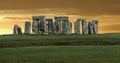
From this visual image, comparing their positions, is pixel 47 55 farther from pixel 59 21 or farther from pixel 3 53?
pixel 59 21

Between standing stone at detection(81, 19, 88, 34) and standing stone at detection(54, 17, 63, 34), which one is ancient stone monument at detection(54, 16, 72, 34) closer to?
standing stone at detection(54, 17, 63, 34)

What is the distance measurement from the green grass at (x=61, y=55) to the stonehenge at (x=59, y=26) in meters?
24.7

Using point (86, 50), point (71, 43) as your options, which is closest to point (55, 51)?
point (86, 50)

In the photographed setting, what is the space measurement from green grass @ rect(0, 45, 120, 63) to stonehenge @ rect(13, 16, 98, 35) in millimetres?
24728

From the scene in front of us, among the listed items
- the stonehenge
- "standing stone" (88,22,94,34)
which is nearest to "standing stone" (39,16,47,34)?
the stonehenge

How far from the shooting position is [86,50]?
164ft

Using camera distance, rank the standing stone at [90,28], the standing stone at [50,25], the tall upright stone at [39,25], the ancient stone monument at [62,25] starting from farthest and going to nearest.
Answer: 1. the standing stone at [50,25]
2. the tall upright stone at [39,25]
3. the standing stone at [90,28]
4. the ancient stone monument at [62,25]

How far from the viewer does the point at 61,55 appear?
4509 centimetres

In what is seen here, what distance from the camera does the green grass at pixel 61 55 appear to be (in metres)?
40.8

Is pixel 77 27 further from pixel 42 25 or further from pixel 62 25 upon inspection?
pixel 42 25

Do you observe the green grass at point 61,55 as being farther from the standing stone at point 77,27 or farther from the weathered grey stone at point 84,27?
the weathered grey stone at point 84,27

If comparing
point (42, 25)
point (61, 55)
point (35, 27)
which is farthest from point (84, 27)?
point (61, 55)

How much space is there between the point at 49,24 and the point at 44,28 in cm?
156

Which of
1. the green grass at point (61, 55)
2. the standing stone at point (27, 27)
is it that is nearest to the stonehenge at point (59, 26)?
the standing stone at point (27, 27)
